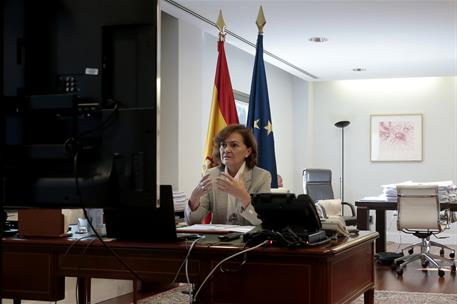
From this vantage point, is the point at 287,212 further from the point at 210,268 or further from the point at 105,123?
the point at 105,123

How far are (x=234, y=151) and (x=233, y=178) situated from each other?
0.24 m

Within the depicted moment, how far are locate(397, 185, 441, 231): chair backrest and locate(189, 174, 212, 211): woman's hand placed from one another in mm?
3352

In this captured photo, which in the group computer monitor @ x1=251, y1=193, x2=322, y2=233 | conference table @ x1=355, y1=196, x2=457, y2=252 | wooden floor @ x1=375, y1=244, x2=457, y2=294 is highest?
computer monitor @ x1=251, y1=193, x2=322, y2=233

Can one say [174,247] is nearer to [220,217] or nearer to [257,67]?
[220,217]

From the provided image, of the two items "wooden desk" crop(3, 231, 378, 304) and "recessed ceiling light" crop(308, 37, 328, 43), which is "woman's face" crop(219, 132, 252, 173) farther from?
"recessed ceiling light" crop(308, 37, 328, 43)

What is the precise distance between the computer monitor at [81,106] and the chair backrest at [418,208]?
196 inches

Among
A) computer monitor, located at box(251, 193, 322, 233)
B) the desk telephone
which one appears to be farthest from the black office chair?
computer monitor, located at box(251, 193, 322, 233)

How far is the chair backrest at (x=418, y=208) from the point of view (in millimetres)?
5875

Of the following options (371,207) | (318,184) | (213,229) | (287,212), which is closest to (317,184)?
(318,184)

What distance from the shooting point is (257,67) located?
477cm

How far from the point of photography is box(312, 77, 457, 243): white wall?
8.98 meters

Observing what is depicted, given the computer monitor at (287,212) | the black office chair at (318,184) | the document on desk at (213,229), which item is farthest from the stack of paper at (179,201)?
the black office chair at (318,184)

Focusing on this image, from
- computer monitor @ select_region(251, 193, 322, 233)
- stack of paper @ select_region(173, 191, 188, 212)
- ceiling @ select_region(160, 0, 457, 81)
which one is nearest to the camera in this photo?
computer monitor @ select_region(251, 193, 322, 233)

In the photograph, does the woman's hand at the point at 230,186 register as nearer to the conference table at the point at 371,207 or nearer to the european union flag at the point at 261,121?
the european union flag at the point at 261,121
